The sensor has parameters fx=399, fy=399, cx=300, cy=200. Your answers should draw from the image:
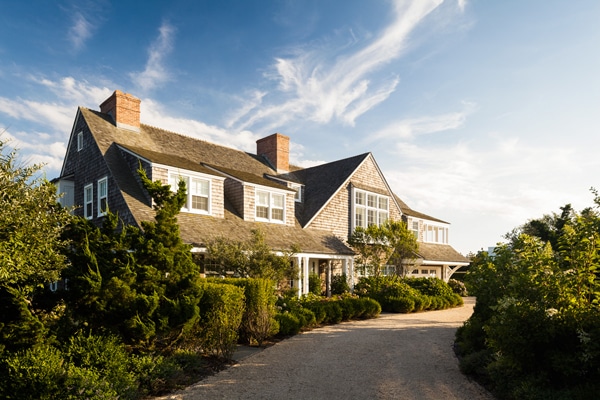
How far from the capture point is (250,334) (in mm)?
11234

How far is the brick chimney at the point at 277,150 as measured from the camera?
26828mm

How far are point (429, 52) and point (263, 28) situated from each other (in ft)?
19.0

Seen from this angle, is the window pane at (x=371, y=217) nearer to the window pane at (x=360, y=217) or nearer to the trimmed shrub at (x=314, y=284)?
the window pane at (x=360, y=217)

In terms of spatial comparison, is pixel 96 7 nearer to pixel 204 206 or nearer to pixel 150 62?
pixel 150 62

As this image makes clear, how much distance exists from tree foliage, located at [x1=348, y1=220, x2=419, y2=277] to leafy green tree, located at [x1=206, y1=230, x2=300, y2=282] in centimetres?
800

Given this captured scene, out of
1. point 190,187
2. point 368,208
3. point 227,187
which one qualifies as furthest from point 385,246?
point 190,187

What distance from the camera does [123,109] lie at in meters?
20.7

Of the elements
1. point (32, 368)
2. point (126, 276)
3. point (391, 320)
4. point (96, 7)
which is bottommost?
point (391, 320)

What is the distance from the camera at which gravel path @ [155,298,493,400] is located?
7066 mm

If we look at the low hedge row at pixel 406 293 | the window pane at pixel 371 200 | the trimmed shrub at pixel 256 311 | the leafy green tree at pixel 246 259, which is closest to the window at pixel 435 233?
the window pane at pixel 371 200

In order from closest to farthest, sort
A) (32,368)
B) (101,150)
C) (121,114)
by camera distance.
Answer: (32,368) → (101,150) → (121,114)

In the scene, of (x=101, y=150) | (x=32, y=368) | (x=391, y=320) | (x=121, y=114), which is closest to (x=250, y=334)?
(x=32, y=368)

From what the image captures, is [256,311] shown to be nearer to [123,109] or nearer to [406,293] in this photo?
[406,293]

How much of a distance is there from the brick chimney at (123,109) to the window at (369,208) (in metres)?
13.6
